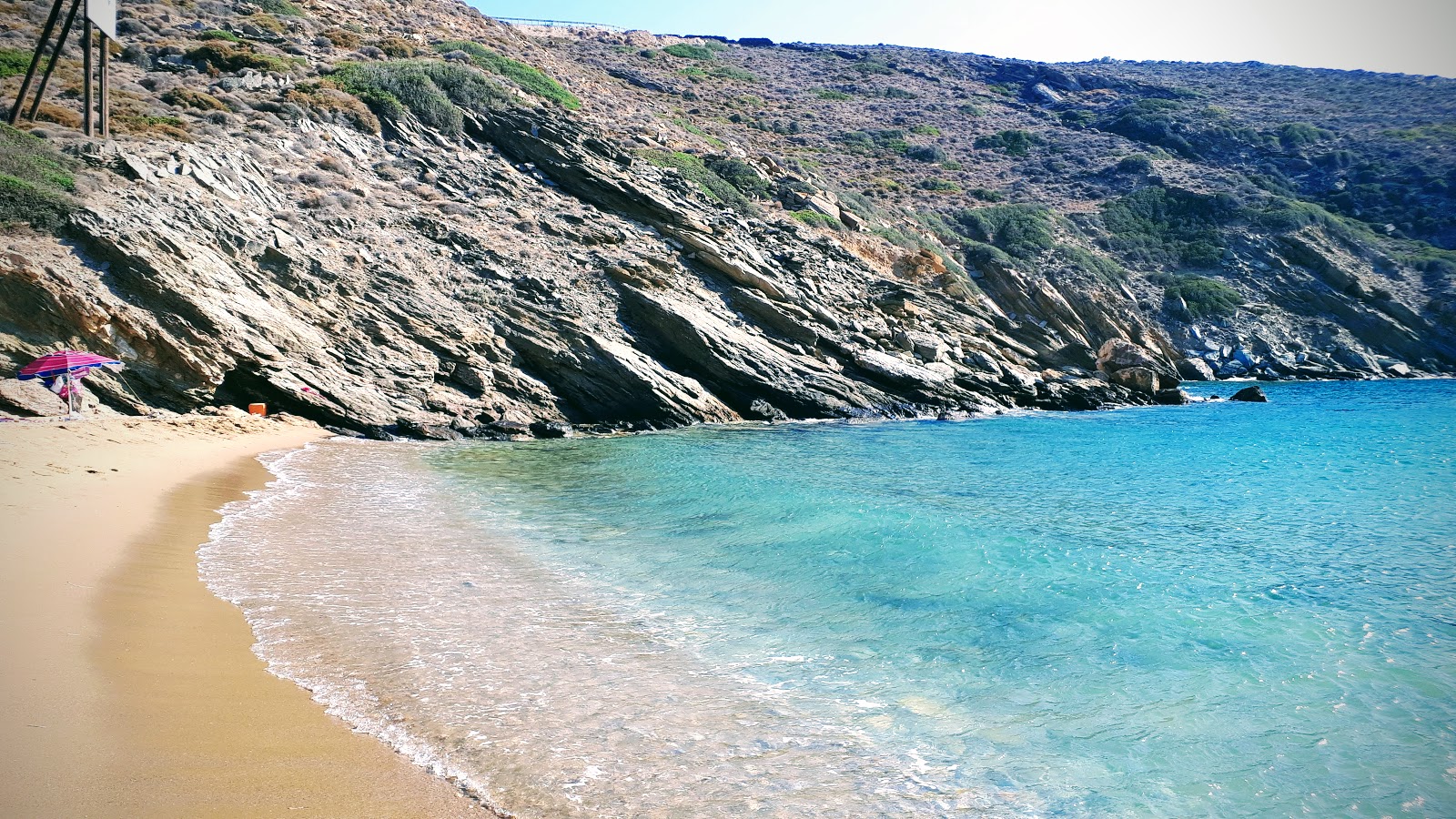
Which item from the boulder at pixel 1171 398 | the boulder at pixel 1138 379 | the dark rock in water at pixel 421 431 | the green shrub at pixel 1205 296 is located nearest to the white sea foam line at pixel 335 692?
the dark rock in water at pixel 421 431

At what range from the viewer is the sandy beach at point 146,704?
3904 millimetres

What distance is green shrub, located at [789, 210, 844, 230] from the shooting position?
37094 mm

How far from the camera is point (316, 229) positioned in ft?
76.5

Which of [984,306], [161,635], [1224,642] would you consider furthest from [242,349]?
[984,306]

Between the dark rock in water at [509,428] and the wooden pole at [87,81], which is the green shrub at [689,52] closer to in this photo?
the wooden pole at [87,81]

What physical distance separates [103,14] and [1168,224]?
53469mm

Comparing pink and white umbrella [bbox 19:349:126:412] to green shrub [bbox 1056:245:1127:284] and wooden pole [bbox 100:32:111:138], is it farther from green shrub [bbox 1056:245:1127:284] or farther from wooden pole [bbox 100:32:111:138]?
green shrub [bbox 1056:245:1127:284]

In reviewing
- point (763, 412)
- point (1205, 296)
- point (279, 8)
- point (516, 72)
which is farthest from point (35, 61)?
point (1205, 296)

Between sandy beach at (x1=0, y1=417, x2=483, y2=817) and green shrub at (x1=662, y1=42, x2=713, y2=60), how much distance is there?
69664mm

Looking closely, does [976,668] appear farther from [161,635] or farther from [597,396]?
[597,396]

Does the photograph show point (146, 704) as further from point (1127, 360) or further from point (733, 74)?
point (733, 74)

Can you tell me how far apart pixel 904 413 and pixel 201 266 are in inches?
790

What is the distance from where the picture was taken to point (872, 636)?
7.21 metres

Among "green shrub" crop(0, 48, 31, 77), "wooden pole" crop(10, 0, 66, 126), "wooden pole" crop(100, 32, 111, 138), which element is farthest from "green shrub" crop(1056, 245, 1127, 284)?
"green shrub" crop(0, 48, 31, 77)
